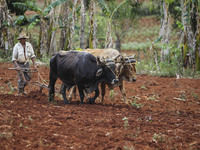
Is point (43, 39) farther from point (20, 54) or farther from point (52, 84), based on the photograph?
point (52, 84)

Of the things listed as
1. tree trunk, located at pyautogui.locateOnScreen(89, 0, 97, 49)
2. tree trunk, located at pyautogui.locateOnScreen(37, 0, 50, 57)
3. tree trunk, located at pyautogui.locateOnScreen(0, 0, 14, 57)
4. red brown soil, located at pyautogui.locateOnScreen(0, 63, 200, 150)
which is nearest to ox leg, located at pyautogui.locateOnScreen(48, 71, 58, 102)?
red brown soil, located at pyautogui.locateOnScreen(0, 63, 200, 150)

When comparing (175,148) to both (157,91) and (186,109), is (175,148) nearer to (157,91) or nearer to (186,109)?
(186,109)

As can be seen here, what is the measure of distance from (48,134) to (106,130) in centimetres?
98

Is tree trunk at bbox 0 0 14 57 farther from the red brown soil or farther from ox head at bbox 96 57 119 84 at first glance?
ox head at bbox 96 57 119 84

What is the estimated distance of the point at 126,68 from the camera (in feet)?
26.2

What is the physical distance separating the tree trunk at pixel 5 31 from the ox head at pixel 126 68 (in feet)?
38.3

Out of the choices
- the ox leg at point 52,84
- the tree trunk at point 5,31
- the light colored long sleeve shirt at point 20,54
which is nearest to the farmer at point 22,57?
the light colored long sleeve shirt at point 20,54

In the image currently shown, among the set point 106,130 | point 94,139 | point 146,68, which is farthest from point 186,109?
point 146,68

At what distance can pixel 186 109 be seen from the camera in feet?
25.7

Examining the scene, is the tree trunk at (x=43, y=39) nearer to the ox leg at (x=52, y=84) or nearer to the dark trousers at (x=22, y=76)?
the dark trousers at (x=22, y=76)

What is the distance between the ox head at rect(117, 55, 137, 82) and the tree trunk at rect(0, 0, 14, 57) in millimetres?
11671

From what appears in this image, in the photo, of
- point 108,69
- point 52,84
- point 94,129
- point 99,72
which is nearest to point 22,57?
point 52,84

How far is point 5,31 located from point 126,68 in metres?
12.8

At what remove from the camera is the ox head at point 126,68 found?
7762 mm
